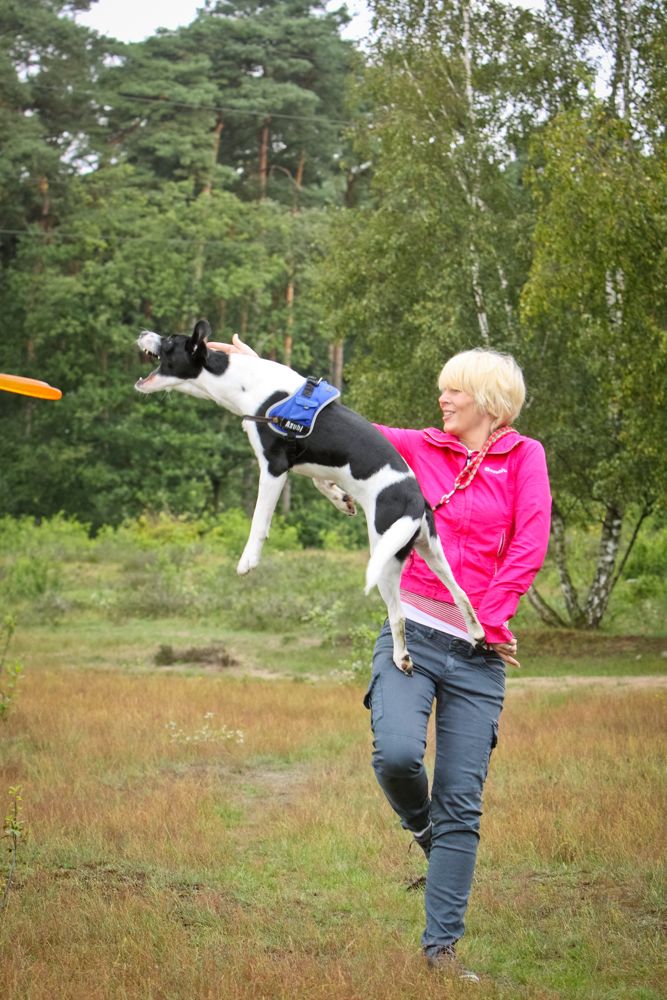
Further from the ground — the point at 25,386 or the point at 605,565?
the point at 25,386

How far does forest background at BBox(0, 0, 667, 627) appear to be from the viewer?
18672 millimetres

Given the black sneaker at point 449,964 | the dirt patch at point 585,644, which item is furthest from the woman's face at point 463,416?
the dirt patch at point 585,644

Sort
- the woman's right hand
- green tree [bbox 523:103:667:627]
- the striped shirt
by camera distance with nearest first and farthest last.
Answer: the woman's right hand, the striped shirt, green tree [bbox 523:103:667:627]

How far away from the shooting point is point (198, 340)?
3.69 meters

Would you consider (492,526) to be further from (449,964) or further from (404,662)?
(449,964)

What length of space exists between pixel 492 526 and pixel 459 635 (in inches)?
16.6

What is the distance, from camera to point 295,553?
33.0 meters

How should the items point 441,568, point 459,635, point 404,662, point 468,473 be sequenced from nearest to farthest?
point 441,568 → point 404,662 → point 459,635 → point 468,473

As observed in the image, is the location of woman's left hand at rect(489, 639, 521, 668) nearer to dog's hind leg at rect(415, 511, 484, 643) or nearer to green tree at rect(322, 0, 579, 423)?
dog's hind leg at rect(415, 511, 484, 643)

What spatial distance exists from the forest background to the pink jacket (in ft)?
44.6

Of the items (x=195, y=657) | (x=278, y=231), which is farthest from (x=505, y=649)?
(x=278, y=231)

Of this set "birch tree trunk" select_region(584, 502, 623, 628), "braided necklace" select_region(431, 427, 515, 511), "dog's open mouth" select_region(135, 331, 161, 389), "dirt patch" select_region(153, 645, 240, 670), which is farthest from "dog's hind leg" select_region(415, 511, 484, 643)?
"birch tree trunk" select_region(584, 502, 623, 628)

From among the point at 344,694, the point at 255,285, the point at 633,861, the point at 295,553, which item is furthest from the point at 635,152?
the point at 255,285

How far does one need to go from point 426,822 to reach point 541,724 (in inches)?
230
